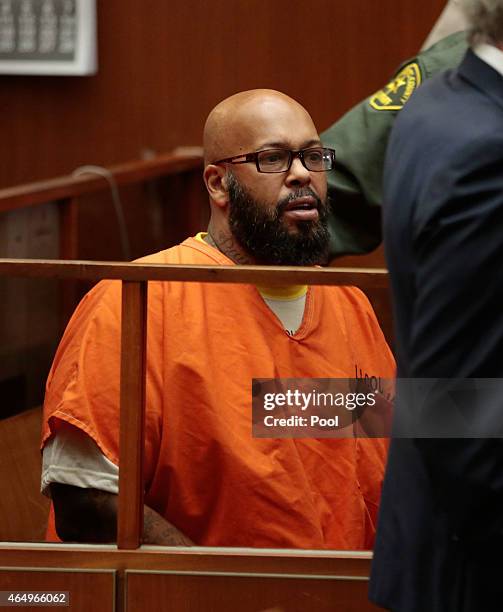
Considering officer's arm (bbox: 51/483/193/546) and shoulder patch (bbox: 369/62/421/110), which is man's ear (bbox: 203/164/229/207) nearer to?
officer's arm (bbox: 51/483/193/546)

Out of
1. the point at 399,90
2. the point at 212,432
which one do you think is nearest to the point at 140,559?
the point at 212,432

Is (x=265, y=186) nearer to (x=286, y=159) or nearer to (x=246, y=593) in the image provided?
(x=286, y=159)

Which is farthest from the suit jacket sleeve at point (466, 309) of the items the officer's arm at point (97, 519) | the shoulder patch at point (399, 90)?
the shoulder patch at point (399, 90)

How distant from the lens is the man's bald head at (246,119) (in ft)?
6.73

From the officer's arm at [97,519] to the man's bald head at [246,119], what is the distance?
66cm

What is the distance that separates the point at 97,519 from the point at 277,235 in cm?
56

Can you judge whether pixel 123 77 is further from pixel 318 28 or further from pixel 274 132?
pixel 274 132

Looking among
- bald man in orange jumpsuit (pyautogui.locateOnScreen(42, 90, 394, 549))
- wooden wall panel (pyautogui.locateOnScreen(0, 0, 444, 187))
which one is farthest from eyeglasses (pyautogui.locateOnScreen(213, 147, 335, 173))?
wooden wall panel (pyautogui.locateOnScreen(0, 0, 444, 187))

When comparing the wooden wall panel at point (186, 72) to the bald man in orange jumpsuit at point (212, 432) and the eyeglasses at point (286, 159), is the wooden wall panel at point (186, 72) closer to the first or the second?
the eyeglasses at point (286, 159)

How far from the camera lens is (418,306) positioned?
3.41 feet

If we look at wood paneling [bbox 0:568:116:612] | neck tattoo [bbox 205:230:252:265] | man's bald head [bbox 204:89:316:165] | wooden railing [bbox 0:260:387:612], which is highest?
man's bald head [bbox 204:89:316:165]

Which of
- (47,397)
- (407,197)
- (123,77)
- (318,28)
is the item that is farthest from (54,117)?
(407,197)

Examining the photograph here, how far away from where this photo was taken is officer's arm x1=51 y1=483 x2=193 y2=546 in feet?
5.61

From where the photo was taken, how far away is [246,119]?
6.76 ft
